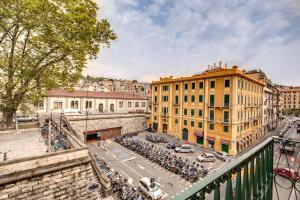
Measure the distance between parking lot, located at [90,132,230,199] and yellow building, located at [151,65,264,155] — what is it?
3695 mm

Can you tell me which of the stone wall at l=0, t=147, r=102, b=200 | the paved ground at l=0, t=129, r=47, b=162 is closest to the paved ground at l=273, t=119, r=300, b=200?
the stone wall at l=0, t=147, r=102, b=200

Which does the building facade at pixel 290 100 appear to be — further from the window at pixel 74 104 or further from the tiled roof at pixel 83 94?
the window at pixel 74 104

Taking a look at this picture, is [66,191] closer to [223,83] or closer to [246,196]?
[246,196]

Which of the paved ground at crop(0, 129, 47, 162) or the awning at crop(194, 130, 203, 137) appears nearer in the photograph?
the paved ground at crop(0, 129, 47, 162)

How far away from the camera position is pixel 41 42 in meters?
12.6

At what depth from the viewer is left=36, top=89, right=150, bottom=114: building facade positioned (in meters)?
31.4

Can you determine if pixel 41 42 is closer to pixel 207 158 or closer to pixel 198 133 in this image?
pixel 207 158

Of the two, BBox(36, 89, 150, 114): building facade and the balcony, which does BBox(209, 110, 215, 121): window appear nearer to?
BBox(36, 89, 150, 114): building facade

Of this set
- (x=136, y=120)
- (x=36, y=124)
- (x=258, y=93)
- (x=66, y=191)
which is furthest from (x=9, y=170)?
(x=258, y=93)

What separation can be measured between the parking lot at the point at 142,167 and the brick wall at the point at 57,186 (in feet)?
23.8

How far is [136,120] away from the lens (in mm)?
39219

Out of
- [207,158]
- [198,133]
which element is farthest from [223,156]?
[198,133]

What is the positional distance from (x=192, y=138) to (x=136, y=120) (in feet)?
45.1

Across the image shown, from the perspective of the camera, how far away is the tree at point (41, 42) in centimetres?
1089
